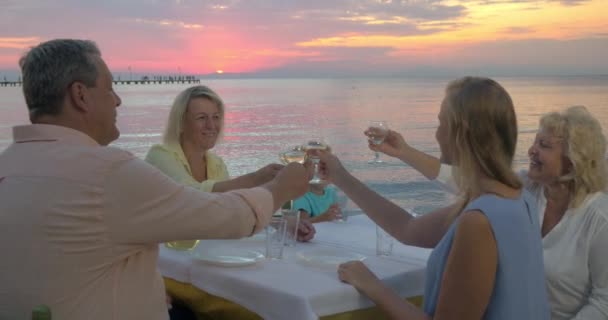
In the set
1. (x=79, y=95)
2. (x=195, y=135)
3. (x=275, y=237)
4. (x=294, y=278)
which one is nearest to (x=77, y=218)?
(x=79, y=95)

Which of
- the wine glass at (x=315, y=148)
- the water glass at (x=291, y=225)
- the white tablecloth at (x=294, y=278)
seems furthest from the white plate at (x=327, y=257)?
the wine glass at (x=315, y=148)

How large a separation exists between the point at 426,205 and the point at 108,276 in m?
12.2

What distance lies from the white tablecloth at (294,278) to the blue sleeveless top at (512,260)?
1.28 ft

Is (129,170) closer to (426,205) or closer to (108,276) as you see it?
(108,276)

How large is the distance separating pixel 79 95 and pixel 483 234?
1.32 meters

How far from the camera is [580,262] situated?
2629 mm

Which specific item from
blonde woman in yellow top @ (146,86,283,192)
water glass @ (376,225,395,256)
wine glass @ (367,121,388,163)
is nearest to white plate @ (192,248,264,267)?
water glass @ (376,225,395,256)

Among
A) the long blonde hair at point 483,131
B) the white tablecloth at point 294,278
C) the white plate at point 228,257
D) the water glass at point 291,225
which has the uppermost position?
the long blonde hair at point 483,131

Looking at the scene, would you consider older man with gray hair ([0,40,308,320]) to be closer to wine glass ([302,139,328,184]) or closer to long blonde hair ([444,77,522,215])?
long blonde hair ([444,77,522,215])

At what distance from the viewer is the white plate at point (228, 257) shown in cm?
259

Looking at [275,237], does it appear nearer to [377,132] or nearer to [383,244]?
[383,244]

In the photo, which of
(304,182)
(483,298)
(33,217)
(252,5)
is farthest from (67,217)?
(252,5)

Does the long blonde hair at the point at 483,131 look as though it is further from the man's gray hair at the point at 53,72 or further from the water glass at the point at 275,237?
the man's gray hair at the point at 53,72

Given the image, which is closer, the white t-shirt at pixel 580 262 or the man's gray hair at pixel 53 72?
the man's gray hair at pixel 53 72
